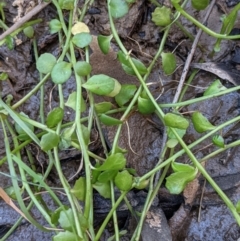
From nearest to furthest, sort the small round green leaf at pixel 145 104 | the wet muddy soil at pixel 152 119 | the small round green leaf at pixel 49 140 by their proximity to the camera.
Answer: the small round green leaf at pixel 49 140
the small round green leaf at pixel 145 104
the wet muddy soil at pixel 152 119

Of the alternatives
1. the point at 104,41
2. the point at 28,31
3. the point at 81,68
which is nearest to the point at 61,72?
the point at 81,68

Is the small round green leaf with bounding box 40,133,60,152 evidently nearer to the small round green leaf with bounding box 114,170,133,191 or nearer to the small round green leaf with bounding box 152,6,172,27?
the small round green leaf with bounding box 114,170,133,191

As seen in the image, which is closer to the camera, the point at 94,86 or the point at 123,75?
the point at 94,86

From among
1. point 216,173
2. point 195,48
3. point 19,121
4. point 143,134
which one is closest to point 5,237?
point 19,121

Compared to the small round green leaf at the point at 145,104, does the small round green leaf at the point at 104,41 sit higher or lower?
higher

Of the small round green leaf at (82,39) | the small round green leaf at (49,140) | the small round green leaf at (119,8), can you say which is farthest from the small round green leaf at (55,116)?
the small round green leaf at (119,8)

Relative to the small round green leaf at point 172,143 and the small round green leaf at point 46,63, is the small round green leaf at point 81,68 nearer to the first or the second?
the small round green leaf at point 46,63

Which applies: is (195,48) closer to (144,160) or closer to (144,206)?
(144,160)
